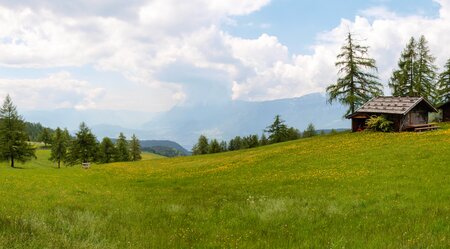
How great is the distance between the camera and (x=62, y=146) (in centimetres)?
9175

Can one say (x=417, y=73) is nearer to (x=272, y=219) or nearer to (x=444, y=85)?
(x=444, y=85)

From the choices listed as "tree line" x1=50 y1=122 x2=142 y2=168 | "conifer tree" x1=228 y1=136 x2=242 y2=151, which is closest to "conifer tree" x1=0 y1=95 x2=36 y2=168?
"tree line" x1=50 y1=122 x2=142 y2=168

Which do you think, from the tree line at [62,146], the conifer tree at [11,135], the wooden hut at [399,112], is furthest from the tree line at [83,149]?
the wooden hut at [399,112]

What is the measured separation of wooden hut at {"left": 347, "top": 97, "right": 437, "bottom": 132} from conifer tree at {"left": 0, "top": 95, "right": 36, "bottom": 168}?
61094mm

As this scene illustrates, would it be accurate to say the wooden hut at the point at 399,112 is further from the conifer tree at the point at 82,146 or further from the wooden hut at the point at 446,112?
the conifer tree at the point at 82,146

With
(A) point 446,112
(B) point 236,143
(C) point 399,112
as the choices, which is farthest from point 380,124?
(B) point 236,143

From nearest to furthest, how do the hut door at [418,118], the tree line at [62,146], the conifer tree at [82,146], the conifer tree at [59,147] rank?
the hut door at [418,118] → the tree line at [62,146] → the conifer tree at [82,146] → the conifer tree at [59,147]

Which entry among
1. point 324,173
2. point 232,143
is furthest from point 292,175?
point 232,143

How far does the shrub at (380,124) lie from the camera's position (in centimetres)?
4825

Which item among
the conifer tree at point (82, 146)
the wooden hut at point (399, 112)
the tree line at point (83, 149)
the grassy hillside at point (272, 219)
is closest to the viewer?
the grassy hillside at point (272, 219)

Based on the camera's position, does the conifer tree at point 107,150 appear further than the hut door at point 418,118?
Yes

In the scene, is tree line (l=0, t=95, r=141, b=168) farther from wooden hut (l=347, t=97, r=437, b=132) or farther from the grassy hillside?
wooden hut (l=347, t=97, r=437, b=132)

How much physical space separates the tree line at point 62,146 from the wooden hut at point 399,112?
2423 inches

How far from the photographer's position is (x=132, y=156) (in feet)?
384
